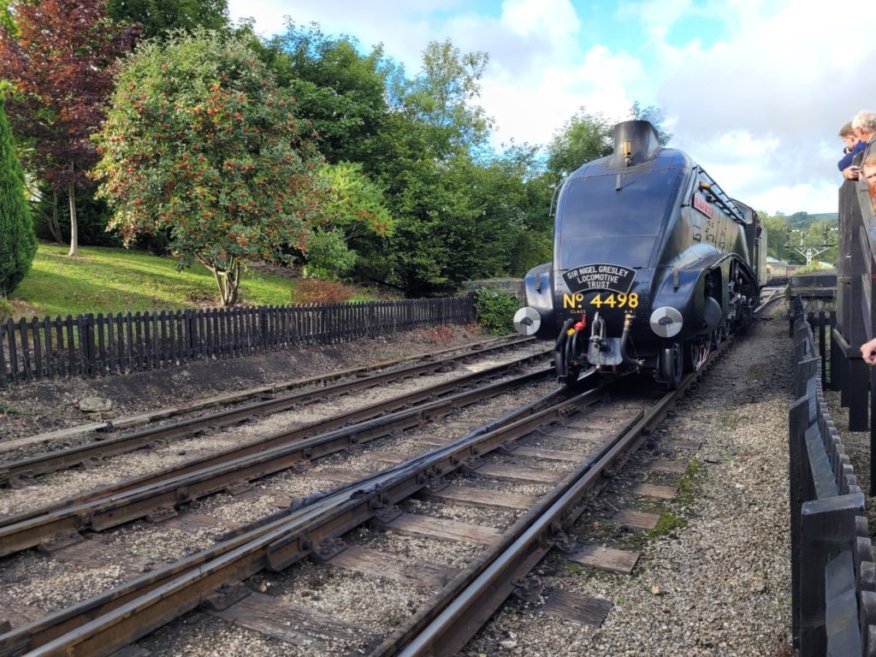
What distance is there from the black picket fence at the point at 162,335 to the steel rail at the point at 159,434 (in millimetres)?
2631

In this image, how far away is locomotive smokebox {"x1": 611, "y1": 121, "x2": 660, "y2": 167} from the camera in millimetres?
9258

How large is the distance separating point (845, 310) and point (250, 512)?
258 inches

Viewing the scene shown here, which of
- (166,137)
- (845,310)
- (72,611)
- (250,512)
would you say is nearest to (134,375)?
(166,137)

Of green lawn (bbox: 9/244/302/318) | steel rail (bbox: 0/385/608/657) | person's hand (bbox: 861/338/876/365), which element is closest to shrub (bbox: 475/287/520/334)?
green lawn (bbox: 9/244/302/318)

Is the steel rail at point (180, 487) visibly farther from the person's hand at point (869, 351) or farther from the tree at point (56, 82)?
the tree at point (56, 82)

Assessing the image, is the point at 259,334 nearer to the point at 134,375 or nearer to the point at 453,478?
the point at 134,375

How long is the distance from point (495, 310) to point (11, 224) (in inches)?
524

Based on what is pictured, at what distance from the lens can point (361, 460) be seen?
6520mm

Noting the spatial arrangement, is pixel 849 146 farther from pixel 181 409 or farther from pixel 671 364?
pixel 181 409

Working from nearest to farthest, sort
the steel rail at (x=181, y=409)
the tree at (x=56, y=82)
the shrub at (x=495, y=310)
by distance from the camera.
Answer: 1. the steel rail at (x=181, y=409)
2. the tree at (x=56, y=82)
3. the shrub at (x=495, y=310)

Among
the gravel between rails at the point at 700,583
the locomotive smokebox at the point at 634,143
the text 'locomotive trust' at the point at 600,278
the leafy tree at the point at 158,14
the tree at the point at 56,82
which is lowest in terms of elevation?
the gravel between rails at the point at 700,583

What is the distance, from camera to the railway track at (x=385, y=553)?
10.7ft

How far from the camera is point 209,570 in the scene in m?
3.66

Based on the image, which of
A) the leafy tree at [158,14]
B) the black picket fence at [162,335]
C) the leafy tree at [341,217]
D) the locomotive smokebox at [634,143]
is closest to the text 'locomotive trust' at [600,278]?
the locomotive smokebox at [634,143]
